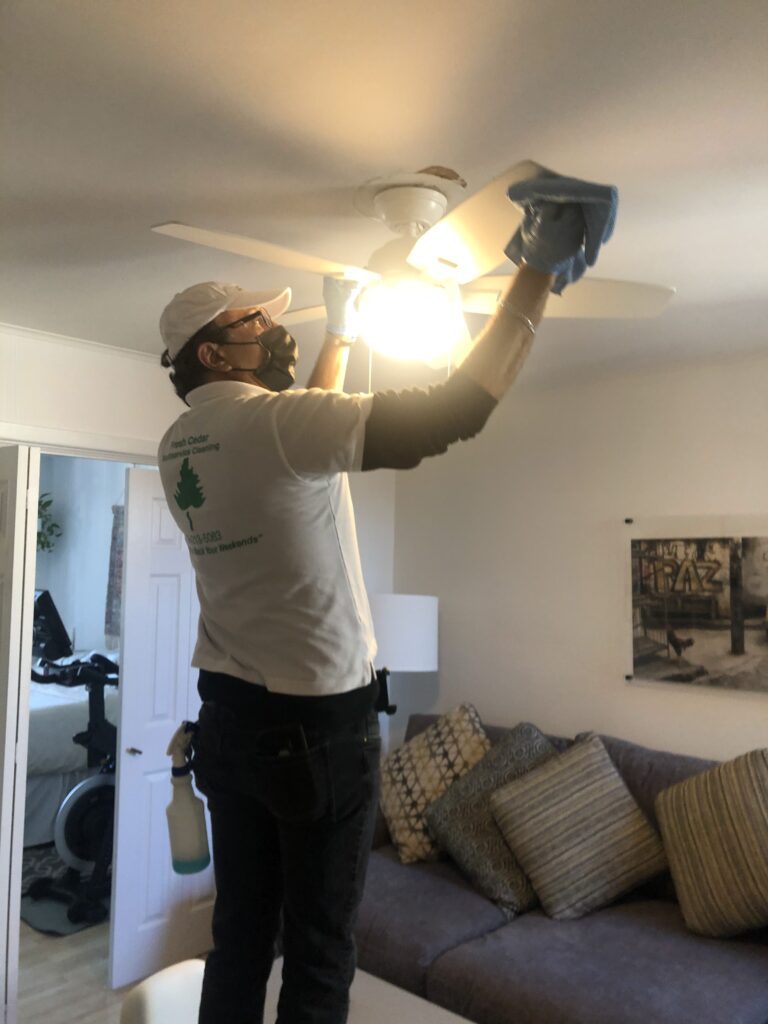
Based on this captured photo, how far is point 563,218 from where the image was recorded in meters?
1.08

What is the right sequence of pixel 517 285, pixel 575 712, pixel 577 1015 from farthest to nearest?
pixel 575 712
pixel 577 1015
pixel 517 285

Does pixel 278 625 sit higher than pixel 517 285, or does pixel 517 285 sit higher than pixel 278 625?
pixel 517 285

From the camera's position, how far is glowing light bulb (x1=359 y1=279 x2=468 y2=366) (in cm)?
163

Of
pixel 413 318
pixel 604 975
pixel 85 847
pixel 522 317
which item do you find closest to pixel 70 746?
pixel 85 847

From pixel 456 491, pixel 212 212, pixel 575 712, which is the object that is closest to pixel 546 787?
pixel 575 712

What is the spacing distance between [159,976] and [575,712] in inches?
89.0

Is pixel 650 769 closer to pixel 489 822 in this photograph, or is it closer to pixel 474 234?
pixel 489 822

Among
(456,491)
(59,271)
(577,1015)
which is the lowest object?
(577,1015)

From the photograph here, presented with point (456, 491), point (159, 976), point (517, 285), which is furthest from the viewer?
point (456, 491)

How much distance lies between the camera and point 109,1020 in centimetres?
286

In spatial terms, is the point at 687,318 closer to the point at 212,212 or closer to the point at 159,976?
the point at 212,212

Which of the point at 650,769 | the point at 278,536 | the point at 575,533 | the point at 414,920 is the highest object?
the point at 575,533

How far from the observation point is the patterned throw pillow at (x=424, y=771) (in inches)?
127

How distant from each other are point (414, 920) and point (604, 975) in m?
0.66
